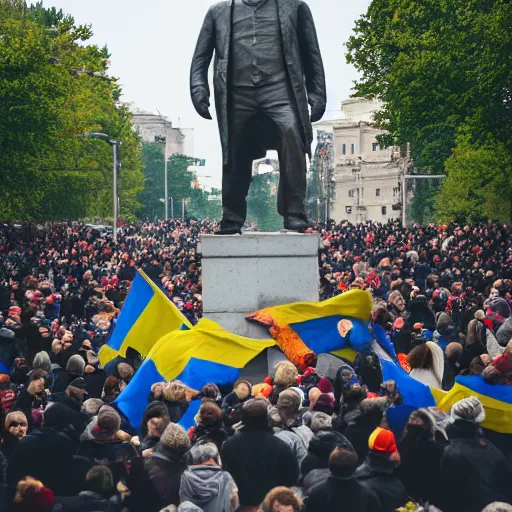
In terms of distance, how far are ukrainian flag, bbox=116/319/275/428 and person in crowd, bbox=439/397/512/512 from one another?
4063 millimetres

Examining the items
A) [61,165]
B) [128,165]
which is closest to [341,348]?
[61,165]

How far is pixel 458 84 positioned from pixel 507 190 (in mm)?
4525

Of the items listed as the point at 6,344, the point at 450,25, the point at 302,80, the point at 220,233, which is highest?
the point at 450,25

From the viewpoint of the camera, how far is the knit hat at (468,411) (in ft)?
28.6

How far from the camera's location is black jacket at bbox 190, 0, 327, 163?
13.4 m

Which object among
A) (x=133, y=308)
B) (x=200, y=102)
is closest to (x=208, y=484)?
(x=200, y=102)

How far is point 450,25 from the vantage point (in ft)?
169

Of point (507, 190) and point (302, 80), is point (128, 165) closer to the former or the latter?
point (507, 190)

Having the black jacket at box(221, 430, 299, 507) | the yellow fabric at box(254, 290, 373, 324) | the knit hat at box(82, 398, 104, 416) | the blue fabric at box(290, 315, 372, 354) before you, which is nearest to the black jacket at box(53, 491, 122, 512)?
the black jacket at box(221, 430, 299, 507)

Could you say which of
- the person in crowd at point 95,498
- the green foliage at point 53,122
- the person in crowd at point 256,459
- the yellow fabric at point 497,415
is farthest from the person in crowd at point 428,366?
the green foliage at point 53,122

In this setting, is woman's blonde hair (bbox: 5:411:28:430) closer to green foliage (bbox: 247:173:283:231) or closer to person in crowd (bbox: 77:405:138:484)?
person in crowd (bbox: 77:405:138:484)

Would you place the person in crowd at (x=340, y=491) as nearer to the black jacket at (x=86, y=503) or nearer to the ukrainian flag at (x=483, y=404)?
the black jacket at (x=86, y=503)

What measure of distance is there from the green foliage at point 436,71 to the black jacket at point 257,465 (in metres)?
34.2

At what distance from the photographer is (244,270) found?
13.3 m
